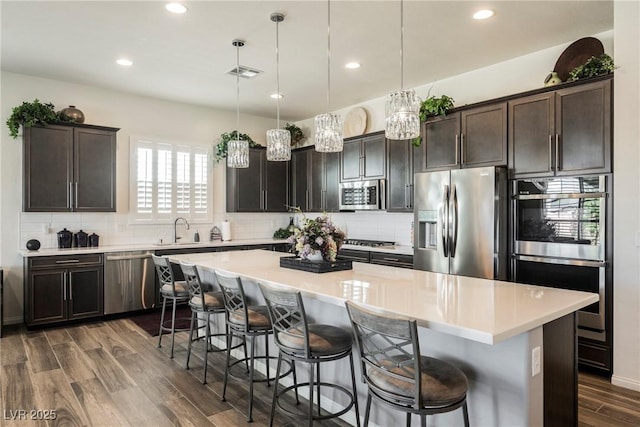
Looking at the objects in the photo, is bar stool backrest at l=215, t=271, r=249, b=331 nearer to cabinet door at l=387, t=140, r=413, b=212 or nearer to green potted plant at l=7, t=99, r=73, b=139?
cabinet door at l=387, t=140, r=413, b=212

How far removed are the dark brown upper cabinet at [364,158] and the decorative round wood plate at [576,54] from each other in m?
2.19

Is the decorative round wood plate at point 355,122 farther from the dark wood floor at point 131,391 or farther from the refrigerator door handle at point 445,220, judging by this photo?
the dark wood floor at point 131,391

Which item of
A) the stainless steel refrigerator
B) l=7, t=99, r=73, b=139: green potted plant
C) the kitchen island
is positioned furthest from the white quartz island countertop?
l=7, t=99, r=73, b=139: green potted plant

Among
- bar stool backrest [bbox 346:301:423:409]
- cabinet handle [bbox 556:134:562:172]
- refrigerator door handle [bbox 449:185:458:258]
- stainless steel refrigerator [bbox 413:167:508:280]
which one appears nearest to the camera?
bar stool backrest [bbox 346:301:423:409]

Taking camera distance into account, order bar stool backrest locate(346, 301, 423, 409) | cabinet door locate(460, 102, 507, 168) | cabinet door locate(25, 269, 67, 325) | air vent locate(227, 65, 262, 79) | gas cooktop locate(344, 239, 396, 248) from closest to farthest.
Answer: bar stool backrest locate(346, 301, 423, 409) < cabinet door locate(460, 102, 507, 168) < cabinet door locate(25, 269, 67, 325) < air vent locate(227, 65, 262, 79) < gas cooktop locate(344, 239, 396, 248)

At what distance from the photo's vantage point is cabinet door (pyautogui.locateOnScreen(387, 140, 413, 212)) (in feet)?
17.0

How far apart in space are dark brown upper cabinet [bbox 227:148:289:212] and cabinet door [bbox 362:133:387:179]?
1.88m

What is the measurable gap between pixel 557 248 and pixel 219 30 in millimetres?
3690

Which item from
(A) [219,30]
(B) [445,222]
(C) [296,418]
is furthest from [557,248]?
(A) [219,30]

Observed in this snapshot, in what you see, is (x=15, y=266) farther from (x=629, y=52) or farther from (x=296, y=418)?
(x=629, y=52)

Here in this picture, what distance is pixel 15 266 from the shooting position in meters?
5.06

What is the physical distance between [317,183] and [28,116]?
155 inches

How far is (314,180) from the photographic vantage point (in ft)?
22.1

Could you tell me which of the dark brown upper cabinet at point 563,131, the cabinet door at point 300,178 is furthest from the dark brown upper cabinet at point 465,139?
the cabinet door at point 300,178
